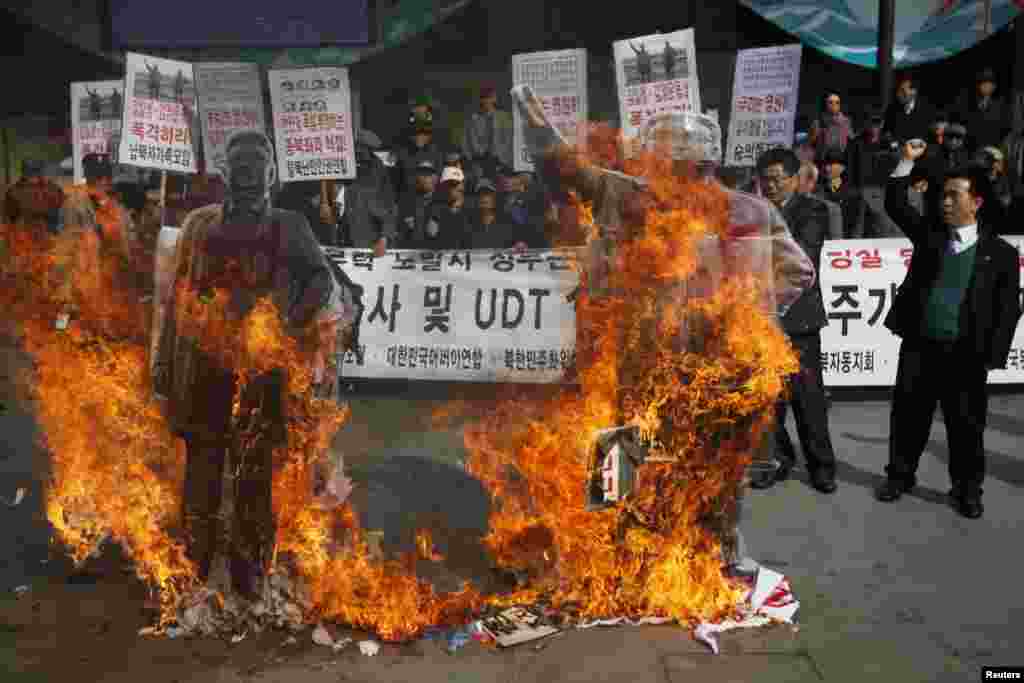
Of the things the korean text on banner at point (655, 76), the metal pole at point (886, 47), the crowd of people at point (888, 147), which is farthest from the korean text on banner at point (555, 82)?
the metal pole at point (886, 47)

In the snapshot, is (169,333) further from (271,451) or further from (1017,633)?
(1017,633)

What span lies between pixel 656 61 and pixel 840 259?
Answer: 239cm

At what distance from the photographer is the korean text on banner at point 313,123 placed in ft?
31.4

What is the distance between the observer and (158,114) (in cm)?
981

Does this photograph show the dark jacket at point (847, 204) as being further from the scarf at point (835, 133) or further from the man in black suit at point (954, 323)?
the man in black suit at point (954, 323)

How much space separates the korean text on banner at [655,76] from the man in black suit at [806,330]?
8.67 feet

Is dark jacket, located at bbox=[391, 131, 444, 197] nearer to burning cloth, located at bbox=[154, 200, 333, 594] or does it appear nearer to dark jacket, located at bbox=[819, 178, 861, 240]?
dark jacket, located at bbox=[819, 178, 861, 240]

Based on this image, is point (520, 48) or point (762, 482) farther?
point (520, 48)

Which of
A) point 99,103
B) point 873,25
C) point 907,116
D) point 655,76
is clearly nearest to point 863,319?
point 655,76

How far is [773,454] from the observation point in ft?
24.1

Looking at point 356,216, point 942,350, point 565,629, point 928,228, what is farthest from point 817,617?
point 356,216

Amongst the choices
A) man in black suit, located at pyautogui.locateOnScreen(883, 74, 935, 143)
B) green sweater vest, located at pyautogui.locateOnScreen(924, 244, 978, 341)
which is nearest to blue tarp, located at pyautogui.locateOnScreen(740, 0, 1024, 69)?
man in black suit, located at pyautogui.locateOnScreen(883, 74, 935, 143)

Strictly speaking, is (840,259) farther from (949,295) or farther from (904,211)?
(949,295)

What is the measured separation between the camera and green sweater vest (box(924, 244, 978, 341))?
6.52 metres
